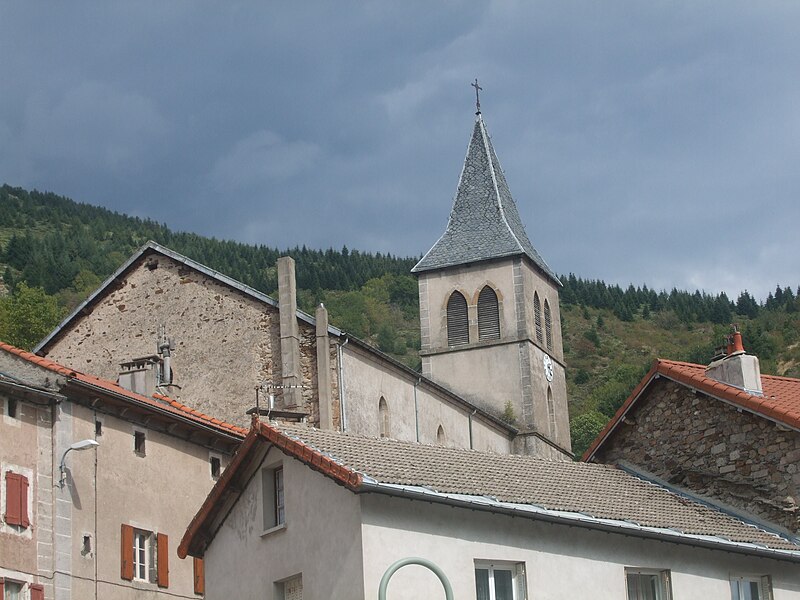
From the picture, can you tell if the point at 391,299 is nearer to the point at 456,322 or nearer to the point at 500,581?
the point at 456,322

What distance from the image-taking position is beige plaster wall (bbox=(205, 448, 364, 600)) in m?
20.9

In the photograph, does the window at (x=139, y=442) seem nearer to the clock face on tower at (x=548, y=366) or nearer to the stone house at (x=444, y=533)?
the stone house at (x=444, y=533)

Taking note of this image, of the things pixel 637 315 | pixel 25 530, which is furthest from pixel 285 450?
pixel 637 315

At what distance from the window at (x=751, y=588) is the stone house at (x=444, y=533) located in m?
0.02

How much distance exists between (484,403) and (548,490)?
126ft

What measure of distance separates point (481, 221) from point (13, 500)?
40.4 m

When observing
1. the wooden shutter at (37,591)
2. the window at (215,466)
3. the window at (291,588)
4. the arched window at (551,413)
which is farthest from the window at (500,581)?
the arched window at (551,413)

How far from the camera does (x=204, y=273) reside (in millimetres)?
42438

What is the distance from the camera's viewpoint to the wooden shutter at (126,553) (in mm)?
30953

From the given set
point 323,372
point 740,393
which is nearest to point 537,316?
point 323,372

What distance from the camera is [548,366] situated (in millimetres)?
65438

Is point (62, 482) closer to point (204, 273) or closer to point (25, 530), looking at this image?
point (25, 530)

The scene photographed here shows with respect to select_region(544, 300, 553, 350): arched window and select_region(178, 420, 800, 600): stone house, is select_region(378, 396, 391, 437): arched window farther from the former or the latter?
select_region(544, 300, 553, 350): arched window

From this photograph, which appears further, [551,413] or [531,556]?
[551,413]
